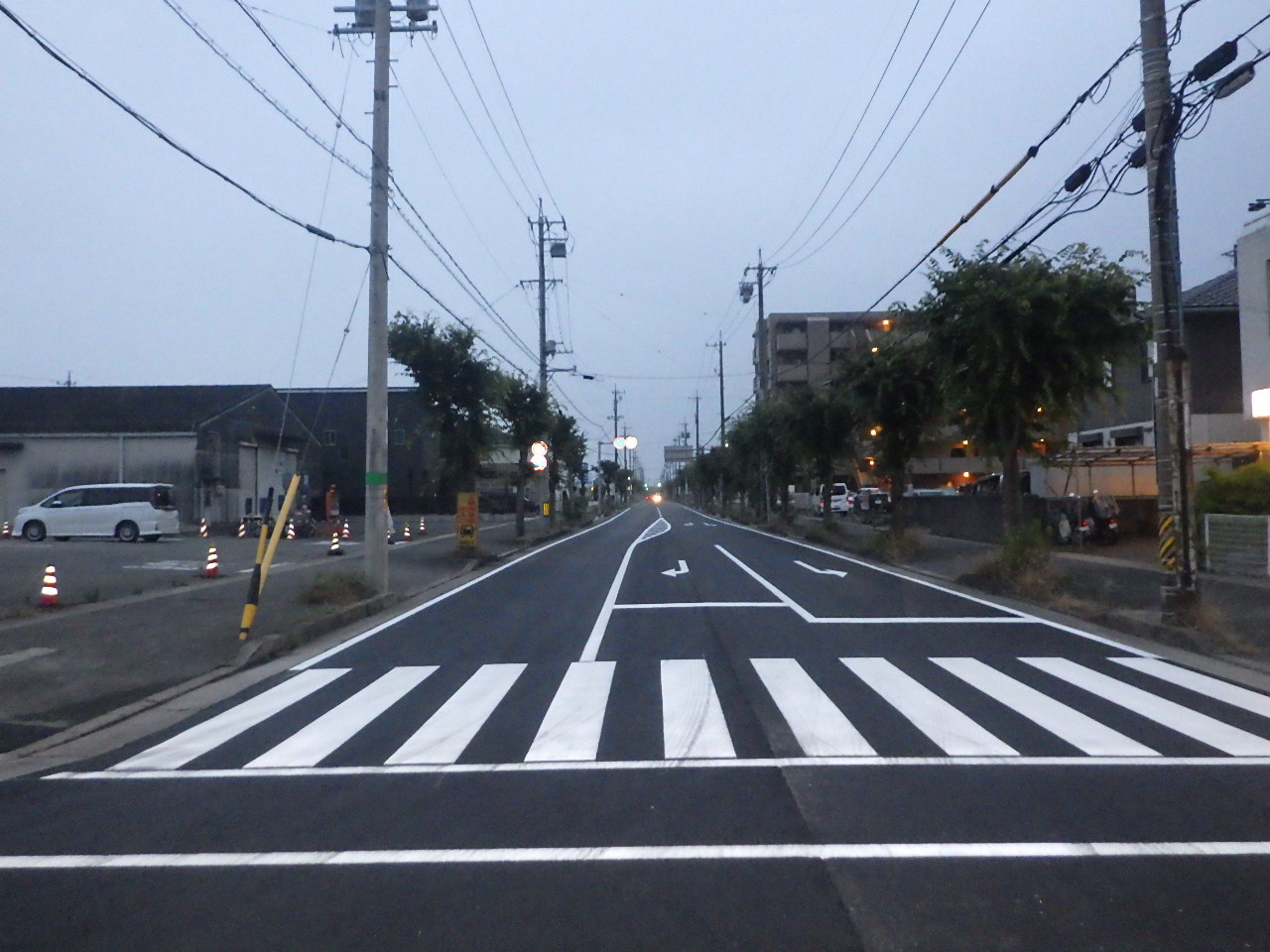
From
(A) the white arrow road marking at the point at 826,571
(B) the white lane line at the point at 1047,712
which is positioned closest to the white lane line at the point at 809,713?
(B) the white lane line at the point at 1047,712

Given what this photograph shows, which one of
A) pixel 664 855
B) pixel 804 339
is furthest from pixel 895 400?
pixel 804 339

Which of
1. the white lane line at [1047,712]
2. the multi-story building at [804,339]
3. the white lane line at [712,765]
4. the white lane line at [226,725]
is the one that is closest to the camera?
the white lane line at [712,765]

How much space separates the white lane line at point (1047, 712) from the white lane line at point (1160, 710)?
1.92 ft

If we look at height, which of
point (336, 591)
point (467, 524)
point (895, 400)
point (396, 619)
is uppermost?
point (895, 400)

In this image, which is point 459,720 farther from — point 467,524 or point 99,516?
point 99,516

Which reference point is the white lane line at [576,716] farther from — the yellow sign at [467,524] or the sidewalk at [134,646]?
the yellow sign at [467,524]

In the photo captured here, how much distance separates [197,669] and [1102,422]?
3753 cm

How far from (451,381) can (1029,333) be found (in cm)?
1784

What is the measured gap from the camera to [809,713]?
10.3 metres

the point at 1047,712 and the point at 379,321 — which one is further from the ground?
the point at 379,321

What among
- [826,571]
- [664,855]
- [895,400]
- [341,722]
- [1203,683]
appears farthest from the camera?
[895,400]

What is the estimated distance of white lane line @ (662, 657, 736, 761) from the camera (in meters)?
9.05

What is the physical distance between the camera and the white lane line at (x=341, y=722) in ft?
29.9

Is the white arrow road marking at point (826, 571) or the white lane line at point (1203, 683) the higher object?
the white arrow road marking at point (826, 571)
